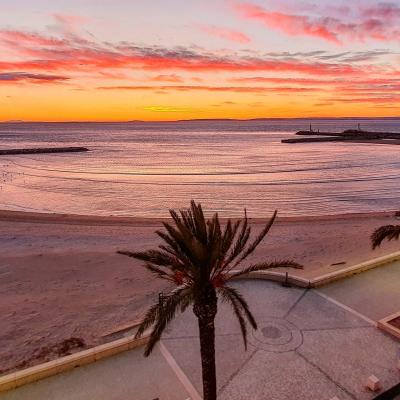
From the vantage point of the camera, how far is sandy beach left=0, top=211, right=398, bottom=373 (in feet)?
48.3

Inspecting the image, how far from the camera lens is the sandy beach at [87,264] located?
1473 centimetres

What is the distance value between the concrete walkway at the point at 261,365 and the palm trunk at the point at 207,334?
159cm

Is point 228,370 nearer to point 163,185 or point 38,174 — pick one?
point 163,185

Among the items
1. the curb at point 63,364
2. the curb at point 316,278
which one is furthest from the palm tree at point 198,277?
the curb at point 316,278

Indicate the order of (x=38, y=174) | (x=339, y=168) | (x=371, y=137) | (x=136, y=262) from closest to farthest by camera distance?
(x=136, y=262) < (x=38, y=174) < (x=339, y=168) < (x=371, y=137)

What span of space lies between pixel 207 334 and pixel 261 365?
4.00 metres

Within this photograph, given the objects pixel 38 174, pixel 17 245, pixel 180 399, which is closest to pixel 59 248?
pixel 17 245

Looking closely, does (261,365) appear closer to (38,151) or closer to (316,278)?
(316,278)

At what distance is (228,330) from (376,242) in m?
6.44

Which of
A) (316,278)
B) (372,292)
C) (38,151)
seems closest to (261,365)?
(316,278)

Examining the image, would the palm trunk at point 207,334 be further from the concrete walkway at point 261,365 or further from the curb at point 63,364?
the curb at point 63,364

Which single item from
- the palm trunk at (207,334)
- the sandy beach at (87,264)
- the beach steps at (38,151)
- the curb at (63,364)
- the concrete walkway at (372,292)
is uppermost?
the beach steps at (38,151)

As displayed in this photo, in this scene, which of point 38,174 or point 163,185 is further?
point 38,174

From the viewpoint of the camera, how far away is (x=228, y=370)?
37.2ft
